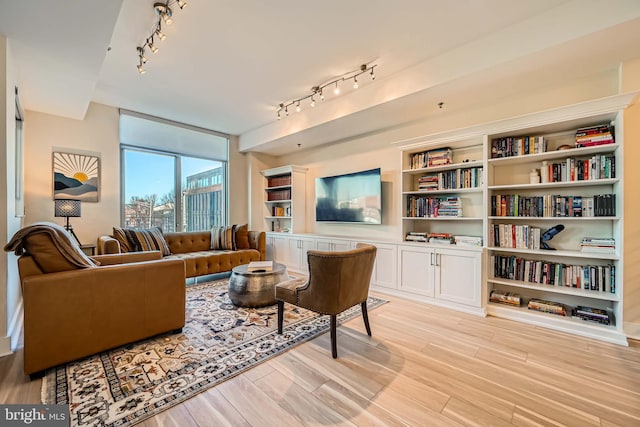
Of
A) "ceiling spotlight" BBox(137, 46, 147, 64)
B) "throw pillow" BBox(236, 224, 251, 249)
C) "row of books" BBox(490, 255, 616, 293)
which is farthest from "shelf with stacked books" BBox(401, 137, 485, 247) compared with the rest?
"ceiling spotlight" BBox(137, 46, 147, 64)

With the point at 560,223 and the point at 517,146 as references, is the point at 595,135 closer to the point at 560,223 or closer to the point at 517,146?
the point at 517,146

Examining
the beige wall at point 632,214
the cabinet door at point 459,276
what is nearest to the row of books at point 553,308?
the beige wall at point 632,214

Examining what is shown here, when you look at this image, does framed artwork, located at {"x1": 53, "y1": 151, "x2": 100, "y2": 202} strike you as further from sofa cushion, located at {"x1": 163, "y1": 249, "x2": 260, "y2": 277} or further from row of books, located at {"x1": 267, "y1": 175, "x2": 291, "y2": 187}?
row of books, located at {"x1": 267, "y1": 175, "x2": 291, "y2": 187}

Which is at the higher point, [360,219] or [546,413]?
[360,219]

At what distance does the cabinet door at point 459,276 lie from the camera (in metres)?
2.84

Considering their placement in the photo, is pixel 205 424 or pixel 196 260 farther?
pixel 196 260

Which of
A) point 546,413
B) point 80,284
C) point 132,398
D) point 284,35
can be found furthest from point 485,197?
point 80,284

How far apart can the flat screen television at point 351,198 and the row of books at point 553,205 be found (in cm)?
149

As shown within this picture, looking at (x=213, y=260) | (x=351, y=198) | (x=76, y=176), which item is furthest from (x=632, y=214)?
(x=76, y=176)

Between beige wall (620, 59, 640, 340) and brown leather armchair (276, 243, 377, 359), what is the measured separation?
85.8 inches

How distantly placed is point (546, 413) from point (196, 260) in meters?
3.93

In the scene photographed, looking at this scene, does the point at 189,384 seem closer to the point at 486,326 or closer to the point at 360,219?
the point at 486,326

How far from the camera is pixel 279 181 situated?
5.37m

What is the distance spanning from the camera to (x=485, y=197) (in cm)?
285
